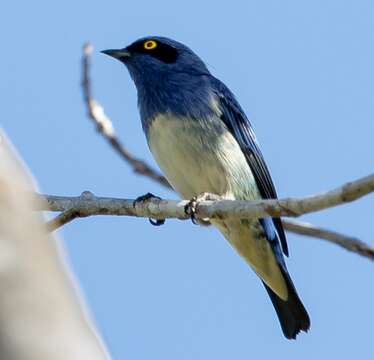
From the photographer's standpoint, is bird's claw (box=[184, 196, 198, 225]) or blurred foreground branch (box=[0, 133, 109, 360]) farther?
bird's claw (box=[184, 196, 198, 225])

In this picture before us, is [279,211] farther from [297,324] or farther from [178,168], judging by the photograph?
[297,324]

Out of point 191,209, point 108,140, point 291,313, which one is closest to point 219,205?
point 191,209

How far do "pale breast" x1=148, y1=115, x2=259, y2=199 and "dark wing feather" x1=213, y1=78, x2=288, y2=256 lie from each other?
28 cm

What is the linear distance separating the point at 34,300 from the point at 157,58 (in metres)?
6.04

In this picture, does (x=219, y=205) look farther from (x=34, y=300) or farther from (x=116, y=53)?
(x=116, y=53)

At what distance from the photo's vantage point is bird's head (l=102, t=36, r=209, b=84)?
6617 mm

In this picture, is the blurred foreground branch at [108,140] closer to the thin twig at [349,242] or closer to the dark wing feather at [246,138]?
the thin twig at [349,242]

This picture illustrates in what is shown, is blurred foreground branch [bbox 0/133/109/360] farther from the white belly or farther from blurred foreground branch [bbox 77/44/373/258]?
the white belly

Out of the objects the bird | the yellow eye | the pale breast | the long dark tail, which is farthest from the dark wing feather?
the yellow eye

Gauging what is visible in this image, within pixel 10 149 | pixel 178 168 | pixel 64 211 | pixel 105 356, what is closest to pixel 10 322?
pixel 105 356

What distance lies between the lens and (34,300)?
92 centimetres

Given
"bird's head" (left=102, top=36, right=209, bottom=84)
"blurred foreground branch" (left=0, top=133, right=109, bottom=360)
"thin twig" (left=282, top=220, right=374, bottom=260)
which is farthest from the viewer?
"bird's head" (left=102, top=36, right=209, bottom=84)

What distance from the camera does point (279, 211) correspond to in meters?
3.27

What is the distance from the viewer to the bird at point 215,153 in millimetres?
5816
